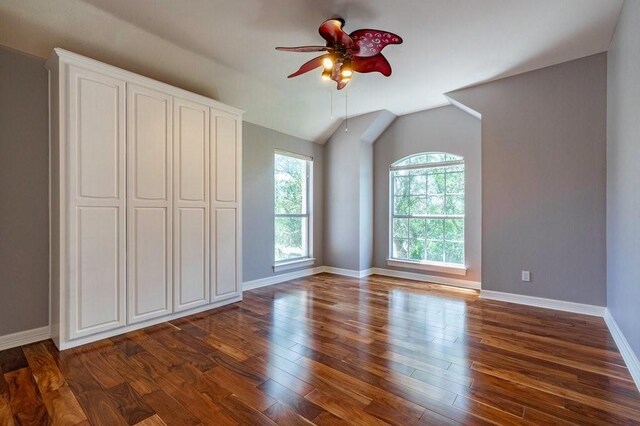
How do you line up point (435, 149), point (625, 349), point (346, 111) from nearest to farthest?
1. point (625, 349)
2. point (435, 149)
3. point (346, 111)

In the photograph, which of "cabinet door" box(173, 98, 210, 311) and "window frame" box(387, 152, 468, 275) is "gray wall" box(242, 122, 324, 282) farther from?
"window frame" box(387, 152, 468, 275)

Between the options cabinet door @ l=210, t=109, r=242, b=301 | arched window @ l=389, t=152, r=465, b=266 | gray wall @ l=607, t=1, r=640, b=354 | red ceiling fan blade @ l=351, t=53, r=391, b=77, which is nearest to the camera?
gray wall @ l=607, t=1, r=640, b=354

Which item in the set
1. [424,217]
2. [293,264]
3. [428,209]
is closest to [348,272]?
[293,264]

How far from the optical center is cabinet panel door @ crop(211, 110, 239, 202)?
3.55 meters

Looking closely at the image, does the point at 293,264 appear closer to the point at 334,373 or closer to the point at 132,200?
the point at 132,200

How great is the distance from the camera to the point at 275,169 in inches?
194

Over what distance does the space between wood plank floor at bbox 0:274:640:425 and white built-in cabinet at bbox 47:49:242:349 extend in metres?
0.30

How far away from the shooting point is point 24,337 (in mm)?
2582

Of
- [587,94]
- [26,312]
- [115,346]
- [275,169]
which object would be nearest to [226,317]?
[115,346]

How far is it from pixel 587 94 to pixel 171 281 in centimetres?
485

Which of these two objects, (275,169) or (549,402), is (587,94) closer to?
(549,402)

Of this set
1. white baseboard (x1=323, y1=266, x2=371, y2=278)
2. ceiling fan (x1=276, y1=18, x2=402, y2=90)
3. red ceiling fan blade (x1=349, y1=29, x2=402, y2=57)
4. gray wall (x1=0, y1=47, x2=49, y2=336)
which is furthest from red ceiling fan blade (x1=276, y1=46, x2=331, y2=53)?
white baseboard (x1=323, y1=266, x2=371, y2=278)

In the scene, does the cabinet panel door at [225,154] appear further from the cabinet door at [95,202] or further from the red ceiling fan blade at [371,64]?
the red ceiling fan blade at [371,64]

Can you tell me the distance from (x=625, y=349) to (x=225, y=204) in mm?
3883
